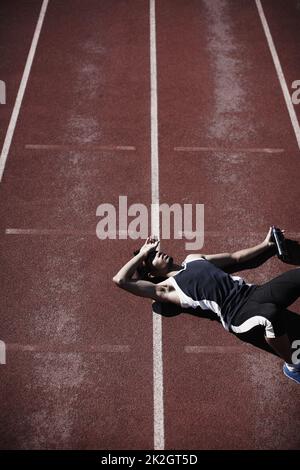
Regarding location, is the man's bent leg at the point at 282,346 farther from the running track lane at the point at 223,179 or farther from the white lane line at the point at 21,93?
the white lane line at the point at 21,93

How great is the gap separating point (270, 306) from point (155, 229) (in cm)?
225

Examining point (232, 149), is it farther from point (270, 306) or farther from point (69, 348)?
point (69, 348)

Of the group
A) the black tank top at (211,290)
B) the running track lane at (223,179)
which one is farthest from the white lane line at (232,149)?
the black tank top at (211,290)

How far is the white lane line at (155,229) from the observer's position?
518 cm

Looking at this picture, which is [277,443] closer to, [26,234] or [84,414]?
[84,414]

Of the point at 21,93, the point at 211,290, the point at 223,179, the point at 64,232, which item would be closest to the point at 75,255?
the point at 64,232

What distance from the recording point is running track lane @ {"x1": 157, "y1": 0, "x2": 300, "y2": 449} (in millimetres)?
5250

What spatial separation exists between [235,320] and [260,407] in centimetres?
96

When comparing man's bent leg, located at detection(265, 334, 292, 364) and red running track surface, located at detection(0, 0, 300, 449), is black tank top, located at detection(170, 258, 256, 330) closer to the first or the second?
red running track surface, located at detection(0, 0, 300, 449)

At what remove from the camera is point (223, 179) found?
7543mm

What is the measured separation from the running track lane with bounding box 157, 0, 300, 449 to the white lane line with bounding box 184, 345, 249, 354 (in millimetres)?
12

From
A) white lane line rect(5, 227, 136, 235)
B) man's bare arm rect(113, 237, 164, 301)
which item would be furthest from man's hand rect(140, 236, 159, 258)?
white lane line rect(5, 227, 136, 235)

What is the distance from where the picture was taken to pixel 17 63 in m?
9.48
